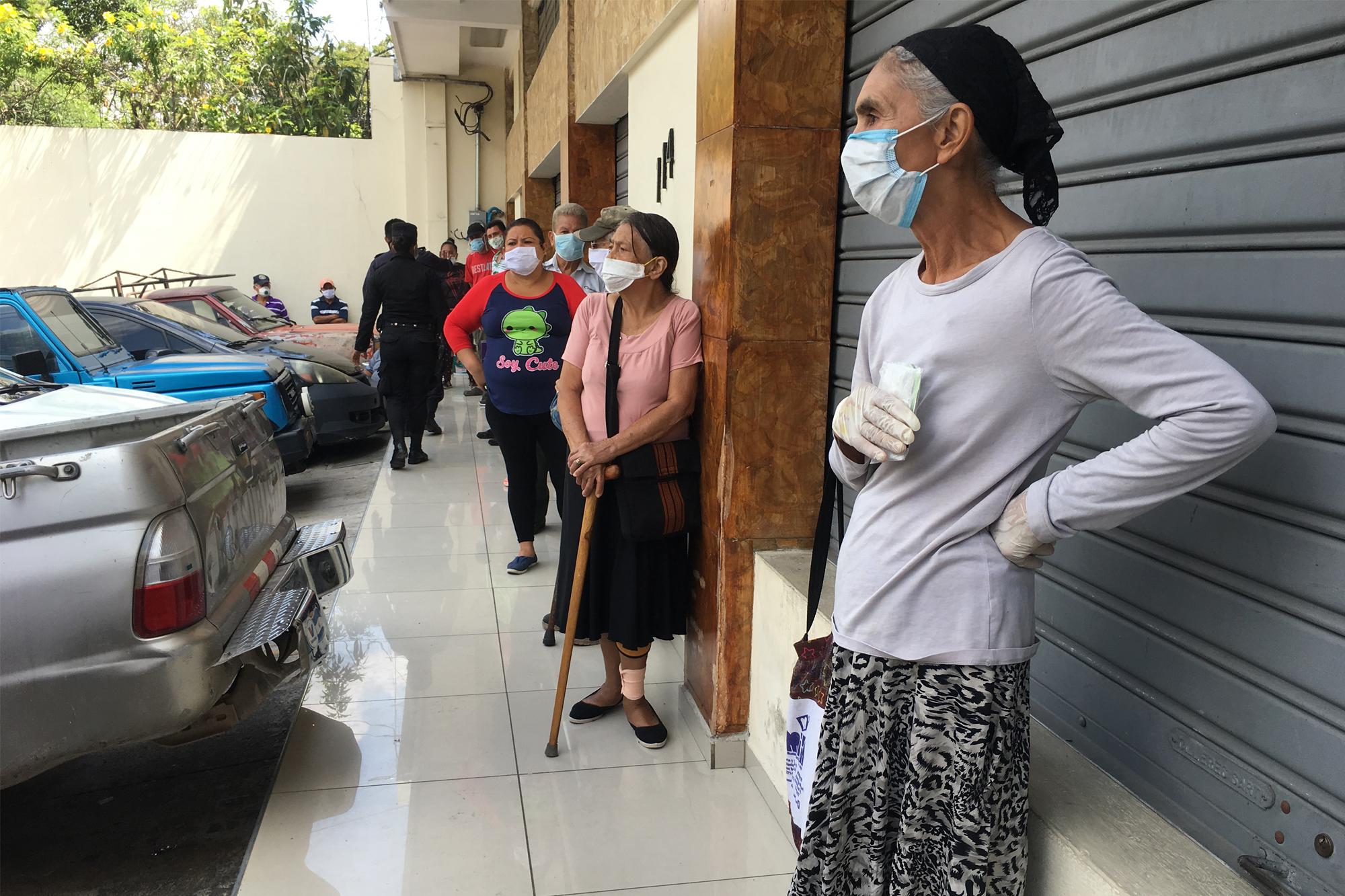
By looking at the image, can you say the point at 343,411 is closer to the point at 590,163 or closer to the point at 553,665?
Answer: the point at 590,163

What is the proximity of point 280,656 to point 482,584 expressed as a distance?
7.77ft

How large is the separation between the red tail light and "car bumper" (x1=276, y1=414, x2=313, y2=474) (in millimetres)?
4765

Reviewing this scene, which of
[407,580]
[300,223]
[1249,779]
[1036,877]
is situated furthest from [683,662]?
[300,223]

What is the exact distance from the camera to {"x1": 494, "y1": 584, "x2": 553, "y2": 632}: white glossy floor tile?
193 inches

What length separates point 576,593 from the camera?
138 inches

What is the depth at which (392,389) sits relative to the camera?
838 cm

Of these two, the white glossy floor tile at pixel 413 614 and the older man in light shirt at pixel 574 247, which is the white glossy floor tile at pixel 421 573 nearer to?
the white glossy floor tile at pixel 413 614

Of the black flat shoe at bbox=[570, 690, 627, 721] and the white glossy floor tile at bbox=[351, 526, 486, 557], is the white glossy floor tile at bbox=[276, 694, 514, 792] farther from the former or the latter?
the white glossy floor tile at bbox=[351, 526, 486, 557]

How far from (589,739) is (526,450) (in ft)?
6.64

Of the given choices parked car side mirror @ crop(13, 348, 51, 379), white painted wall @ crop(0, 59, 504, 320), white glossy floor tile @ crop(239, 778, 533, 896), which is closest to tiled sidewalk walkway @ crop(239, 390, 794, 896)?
white glossy floor tile @ crop(239, 778, 533, 896)

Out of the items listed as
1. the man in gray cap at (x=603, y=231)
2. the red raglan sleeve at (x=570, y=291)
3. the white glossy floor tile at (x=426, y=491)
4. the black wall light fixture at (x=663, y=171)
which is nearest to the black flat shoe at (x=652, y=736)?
the man in gray cap at (x=603, y=231)

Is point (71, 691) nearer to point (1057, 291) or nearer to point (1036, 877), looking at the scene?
point (1036, 877)

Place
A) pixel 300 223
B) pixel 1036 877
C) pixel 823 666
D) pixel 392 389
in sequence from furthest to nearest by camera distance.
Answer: pixel 300 223, pixel 392 389, pixel 823 666, pixel 1036 877

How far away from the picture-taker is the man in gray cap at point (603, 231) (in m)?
3.84
